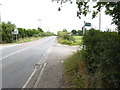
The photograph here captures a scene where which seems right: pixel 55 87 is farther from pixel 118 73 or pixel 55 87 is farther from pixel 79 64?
pixel 118 73

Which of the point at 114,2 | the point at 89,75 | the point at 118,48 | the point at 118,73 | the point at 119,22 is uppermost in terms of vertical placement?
the point at 114,2

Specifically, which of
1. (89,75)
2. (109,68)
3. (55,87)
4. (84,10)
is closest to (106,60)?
(109,68)

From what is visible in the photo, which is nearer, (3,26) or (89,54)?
(89,54)

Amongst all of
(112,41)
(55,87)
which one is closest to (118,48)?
(112,41)

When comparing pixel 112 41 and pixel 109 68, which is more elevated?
pixel 112 41

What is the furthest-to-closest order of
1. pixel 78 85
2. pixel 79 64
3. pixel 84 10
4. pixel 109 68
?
pixel 84 10 → pixel 79 64 → pixel 78 85 → pixel 109 68

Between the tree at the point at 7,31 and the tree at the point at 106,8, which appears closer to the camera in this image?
the tree at the point at 106,8

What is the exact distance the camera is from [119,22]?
17.7 ft

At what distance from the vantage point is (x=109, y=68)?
4.21 meters

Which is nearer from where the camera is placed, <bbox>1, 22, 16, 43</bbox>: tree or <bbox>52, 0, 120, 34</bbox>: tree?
<bbox>52, 0, 120, 34</bbox>: tree

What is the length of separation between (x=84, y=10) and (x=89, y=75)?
460cm

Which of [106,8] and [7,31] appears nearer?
[106,8]

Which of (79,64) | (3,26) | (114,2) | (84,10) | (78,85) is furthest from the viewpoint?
(3,26)

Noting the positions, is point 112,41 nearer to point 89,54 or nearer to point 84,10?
point 89,54
